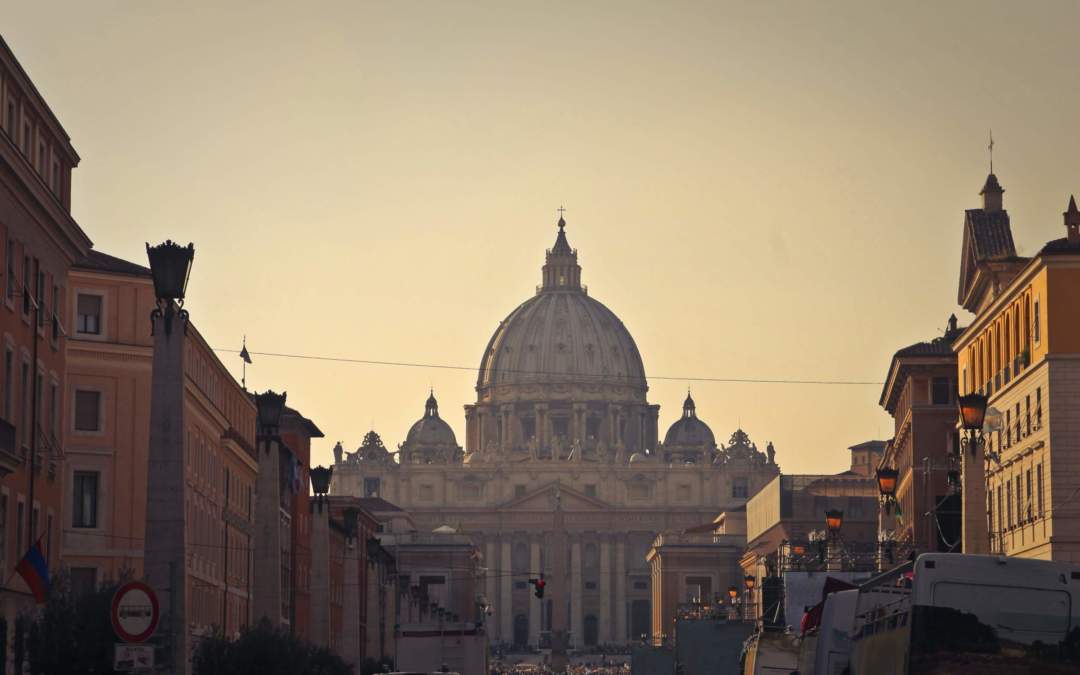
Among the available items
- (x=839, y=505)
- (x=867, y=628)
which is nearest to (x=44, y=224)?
(x=867, y=628)

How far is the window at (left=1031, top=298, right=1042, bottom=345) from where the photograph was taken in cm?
5403

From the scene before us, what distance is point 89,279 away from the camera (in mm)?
51875

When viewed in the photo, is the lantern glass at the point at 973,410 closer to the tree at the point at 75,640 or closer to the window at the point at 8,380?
the tree at the point at 75,640

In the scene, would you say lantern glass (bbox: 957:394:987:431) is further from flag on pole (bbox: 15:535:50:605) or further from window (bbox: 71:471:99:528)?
window (bbox: 71:471:99:528)

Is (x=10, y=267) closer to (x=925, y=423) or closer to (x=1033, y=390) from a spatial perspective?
(x=1033, y=390)

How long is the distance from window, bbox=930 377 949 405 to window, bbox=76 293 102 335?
3727 centimetres

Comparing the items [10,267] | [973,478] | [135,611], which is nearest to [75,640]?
[135,611]

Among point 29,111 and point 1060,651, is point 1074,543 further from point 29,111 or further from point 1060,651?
point 1060,651

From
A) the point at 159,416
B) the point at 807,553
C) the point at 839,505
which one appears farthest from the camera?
the point at 839,505

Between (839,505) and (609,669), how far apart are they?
33261 millimetres

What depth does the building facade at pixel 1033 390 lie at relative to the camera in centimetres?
5266

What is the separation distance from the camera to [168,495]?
92.1ft

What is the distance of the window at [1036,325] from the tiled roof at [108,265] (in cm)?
Result: 1935

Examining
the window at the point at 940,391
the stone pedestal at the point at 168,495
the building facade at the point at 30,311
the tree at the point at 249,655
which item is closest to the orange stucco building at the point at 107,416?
the building facade at the point at 30,311
